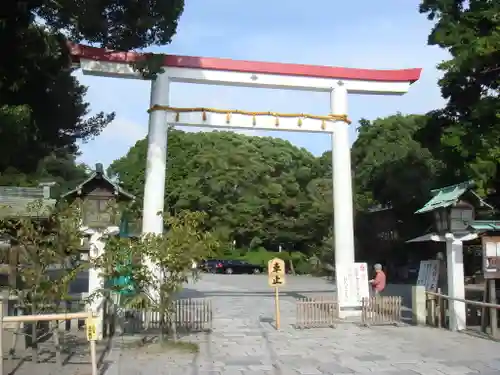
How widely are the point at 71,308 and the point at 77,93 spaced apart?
772 centimetres

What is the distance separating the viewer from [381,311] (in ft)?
50.2

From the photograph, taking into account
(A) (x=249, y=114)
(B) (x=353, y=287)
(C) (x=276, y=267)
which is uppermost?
(A) (x=249, y=114)

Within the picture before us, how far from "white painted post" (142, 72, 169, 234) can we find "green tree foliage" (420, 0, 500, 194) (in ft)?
26.0

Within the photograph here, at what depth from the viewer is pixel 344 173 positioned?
17297 millimetres

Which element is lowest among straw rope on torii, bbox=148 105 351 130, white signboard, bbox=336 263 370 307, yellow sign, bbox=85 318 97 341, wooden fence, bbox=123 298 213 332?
wooden fence, bbox=123 298 213 332

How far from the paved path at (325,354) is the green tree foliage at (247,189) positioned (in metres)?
26.2

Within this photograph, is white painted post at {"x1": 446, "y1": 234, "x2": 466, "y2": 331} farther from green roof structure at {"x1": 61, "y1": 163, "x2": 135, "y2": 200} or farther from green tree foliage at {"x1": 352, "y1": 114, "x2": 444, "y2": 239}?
green tree foliage at {"x1": 352, "y1": 114, "x2": 444, "y2": 239}

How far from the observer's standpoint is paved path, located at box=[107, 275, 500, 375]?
977cm

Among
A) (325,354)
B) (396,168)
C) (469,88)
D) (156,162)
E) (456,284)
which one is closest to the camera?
(325,354)

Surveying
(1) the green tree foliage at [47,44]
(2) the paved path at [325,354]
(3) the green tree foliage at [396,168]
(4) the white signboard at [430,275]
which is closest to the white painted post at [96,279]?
(2) the paved path at [325,354]

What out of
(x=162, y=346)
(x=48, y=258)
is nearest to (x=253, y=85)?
(x=162, y=346)

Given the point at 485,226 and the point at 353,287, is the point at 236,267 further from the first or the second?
the point at 485,226

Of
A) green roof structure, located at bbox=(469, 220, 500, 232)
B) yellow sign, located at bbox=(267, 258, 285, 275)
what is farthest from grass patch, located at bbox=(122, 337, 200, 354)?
green roof structure, located at bbox=(469, 220, 500, 232)

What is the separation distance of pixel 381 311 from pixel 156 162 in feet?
24.2
